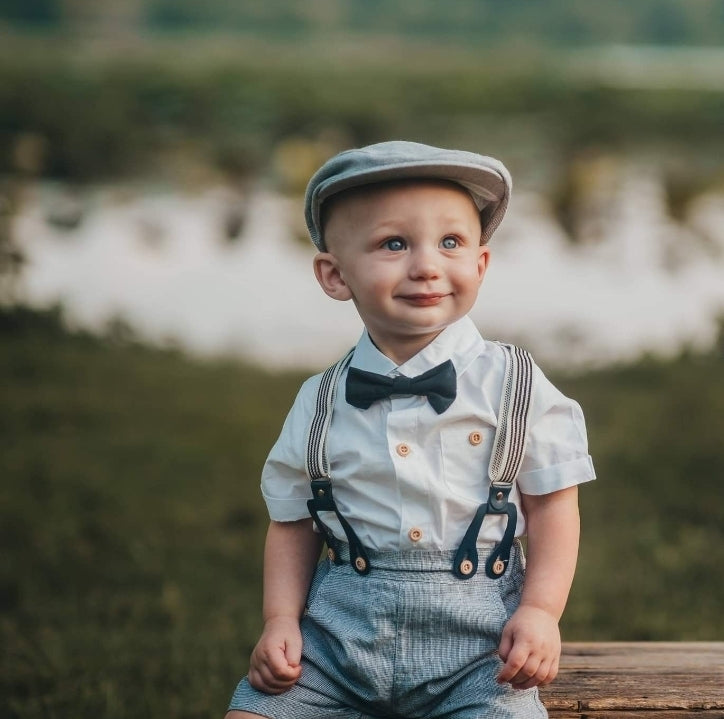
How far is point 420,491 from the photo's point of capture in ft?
6.40

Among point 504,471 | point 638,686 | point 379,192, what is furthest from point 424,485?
point 638,686

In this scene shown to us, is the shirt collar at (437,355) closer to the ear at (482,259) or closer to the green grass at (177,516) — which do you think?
the ear at (482,259)

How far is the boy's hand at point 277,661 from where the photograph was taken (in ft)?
6.49

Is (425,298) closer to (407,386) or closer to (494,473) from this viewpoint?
(407,386)

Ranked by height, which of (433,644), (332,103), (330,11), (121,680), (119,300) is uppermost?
(330,11)

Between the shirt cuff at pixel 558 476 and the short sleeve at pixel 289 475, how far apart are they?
388 mm

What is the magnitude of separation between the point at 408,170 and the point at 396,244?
0.42ft

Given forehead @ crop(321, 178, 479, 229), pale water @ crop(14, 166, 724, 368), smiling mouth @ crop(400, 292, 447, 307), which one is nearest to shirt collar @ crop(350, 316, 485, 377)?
smiling mouth @ crop(400, 292, 447, 307)

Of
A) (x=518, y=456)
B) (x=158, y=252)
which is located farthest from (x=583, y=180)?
(x=518, y=456)

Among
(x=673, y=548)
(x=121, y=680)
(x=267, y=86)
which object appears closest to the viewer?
(x=121, y=680)

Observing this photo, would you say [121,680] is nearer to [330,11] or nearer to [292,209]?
[292,209]

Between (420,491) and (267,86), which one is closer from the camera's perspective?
(420,491)

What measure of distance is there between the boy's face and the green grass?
60.2 inches

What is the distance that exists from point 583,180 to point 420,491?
4.34 m
